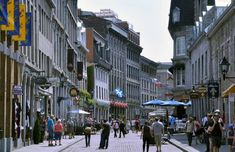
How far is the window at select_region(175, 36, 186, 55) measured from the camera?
7919 cm

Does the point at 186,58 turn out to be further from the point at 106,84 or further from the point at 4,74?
the point at 4,74

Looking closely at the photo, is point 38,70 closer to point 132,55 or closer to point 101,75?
point 101,75

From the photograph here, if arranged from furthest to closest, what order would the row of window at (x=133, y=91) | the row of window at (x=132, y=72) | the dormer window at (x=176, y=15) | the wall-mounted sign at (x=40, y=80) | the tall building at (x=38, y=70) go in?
the row of window at (x=132, y=72) < the row of window at (x=133, y=91) < the dormer window at (x=176, y=15) < the wall-mounted sign at (x=40, y=80) < the tall building at (x=38, y=70)

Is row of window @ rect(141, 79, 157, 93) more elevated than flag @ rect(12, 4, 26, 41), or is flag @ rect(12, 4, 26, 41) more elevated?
row of window @ rect(141, 79, 157, 93)

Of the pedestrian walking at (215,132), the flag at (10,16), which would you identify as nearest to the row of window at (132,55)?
the flag at (10,16)

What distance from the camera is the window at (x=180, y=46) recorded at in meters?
79.2

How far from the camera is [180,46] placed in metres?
79.9

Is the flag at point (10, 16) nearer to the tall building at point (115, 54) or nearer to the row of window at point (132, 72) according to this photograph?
the tall building at point (115, 54)

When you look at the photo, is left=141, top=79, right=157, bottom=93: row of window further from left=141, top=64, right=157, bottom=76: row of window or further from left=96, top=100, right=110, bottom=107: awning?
left=96, top=100, right=110, bottom=107: awning

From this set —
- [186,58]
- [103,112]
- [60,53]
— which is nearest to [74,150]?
[60,53]

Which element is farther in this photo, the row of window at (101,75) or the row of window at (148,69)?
the row of window at (148,69)

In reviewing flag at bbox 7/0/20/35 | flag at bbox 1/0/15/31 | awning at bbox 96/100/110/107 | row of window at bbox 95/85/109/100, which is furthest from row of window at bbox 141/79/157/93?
flag at bbox 1/0/15/31

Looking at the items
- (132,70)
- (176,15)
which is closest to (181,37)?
(176,15)

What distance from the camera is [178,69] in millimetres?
79312
